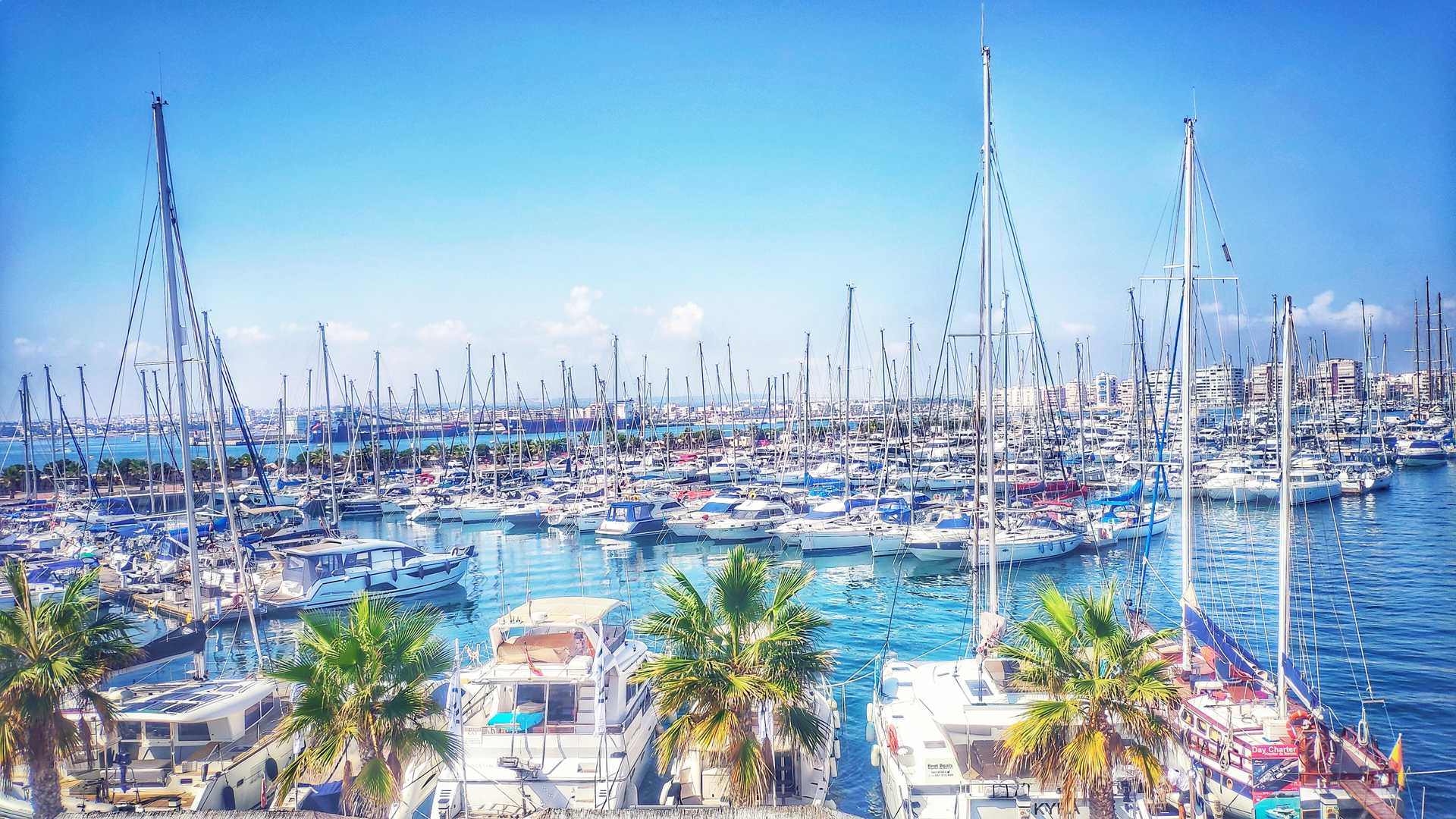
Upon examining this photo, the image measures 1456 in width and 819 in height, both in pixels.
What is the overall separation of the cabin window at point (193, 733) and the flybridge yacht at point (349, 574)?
57.8 feet

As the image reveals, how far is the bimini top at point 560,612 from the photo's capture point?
57.6ft

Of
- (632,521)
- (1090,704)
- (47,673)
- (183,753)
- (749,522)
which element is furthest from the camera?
(632,521)

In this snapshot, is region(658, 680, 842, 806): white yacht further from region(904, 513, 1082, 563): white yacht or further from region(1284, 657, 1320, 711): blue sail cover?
region(904, 513, 1082, 563): white yacht

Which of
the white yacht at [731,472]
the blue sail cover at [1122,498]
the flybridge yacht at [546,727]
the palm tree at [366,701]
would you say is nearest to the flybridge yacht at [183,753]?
the flybridge yacht at [546,727]

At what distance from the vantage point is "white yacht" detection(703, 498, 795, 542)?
5022cm

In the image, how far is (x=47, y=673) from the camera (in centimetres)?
1245

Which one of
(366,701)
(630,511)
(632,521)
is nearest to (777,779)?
(366,701)

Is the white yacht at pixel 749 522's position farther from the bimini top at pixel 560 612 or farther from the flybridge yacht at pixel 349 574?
the bimini top at pixel 560 612

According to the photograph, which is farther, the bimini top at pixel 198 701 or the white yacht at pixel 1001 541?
the white yacht at pixel 1001 541

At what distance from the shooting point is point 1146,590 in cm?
3556

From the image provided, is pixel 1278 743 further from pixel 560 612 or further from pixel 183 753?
pixel 183 753

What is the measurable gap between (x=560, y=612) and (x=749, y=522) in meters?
32.2

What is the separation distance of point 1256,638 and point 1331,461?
48.8 metres

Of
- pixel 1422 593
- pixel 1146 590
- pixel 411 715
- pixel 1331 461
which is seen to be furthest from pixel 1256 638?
pixel 1331 461
